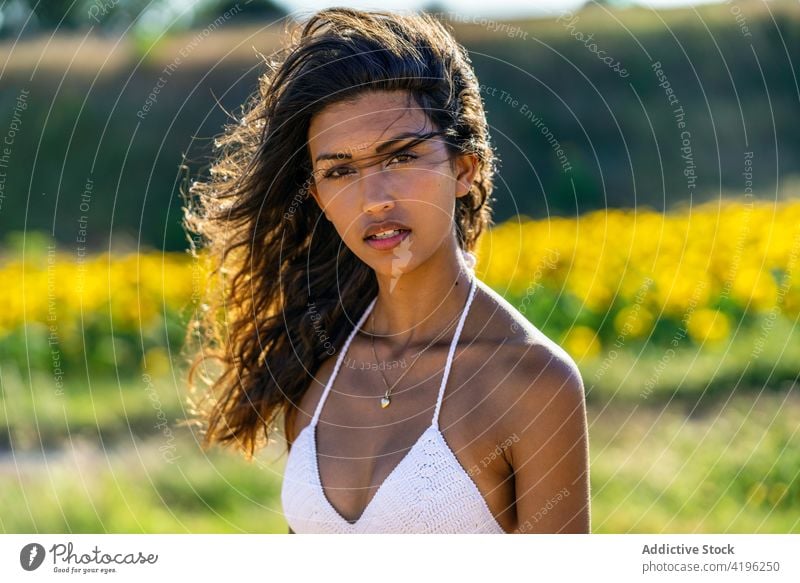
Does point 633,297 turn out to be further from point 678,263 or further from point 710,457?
point 710,457

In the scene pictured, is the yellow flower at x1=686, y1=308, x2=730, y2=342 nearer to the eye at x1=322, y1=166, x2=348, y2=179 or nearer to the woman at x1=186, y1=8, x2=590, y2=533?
the woman at x1=186, y1=8, x2=590, y2=533

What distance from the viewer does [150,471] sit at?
16.6 ft

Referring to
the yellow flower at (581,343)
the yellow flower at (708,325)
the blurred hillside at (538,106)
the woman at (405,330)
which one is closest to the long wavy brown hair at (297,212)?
the woman at (405,330)

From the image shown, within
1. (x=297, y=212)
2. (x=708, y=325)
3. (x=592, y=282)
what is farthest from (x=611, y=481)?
(x=297, y=212)

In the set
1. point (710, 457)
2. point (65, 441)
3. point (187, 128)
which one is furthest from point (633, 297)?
point (187, 128)

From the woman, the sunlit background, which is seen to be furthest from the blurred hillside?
the woman

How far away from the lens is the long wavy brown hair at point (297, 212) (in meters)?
2.46

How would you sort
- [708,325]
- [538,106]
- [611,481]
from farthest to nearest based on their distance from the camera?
[538,106], [708,325], [611,481]

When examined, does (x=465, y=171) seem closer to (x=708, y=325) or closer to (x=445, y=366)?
(x=445, y=366)

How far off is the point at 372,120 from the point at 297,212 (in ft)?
2.17

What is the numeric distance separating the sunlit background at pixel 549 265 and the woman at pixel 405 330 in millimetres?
493

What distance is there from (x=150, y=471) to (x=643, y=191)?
16.6ft

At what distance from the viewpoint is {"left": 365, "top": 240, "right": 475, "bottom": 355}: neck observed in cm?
256

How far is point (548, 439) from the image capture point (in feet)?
7.50
